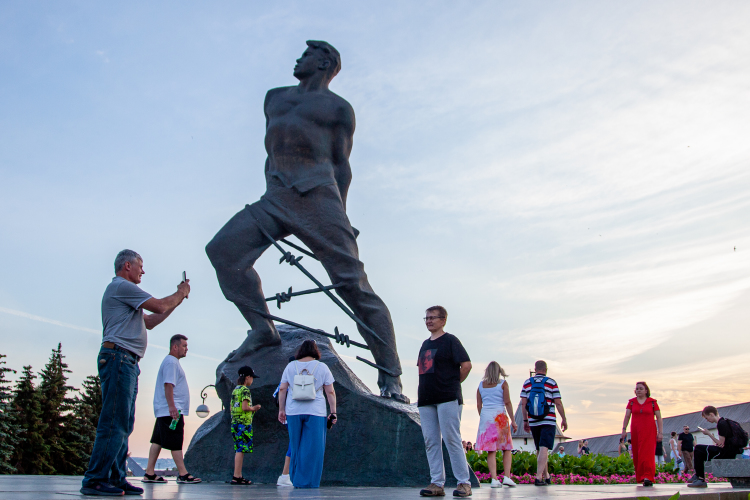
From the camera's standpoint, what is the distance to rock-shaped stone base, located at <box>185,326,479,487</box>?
6.99 m

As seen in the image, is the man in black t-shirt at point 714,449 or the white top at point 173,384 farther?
the man in black t-shirt at point 714,449

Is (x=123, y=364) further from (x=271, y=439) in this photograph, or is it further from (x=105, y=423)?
(x=271, y=439)

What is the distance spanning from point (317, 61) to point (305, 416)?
4738mm

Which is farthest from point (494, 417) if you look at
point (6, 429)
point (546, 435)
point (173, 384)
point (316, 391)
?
point (6, 429)

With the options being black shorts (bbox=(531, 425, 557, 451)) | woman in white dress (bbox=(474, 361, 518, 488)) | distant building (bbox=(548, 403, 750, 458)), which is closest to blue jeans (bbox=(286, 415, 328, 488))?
woman in white dress (bbox=(474, 361, 518, 488))

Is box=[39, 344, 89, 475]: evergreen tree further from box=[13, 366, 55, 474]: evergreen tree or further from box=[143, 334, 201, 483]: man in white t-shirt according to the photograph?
box=[143, 334, 201, 483]: man in white t-shirt

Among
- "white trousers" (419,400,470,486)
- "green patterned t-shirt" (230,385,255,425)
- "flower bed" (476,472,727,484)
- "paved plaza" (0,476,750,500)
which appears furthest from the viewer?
"flower bed" (476,472,727,484)

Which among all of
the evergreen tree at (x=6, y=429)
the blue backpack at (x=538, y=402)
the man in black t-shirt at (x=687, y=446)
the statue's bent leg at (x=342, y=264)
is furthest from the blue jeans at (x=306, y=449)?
the evergreen tree at (x=6, y=429)

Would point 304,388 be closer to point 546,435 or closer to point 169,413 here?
point 169,413

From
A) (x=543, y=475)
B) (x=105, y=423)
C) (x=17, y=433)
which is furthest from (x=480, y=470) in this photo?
(x=17, y=433)

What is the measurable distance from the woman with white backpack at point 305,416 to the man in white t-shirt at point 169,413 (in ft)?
4.31

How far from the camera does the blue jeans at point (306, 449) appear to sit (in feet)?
18.5

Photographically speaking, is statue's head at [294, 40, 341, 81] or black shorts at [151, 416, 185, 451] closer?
black shorts at [151, 416, 185, 451]

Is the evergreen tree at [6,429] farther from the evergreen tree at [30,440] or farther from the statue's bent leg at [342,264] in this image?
the statue's bent leg at [342,264]
